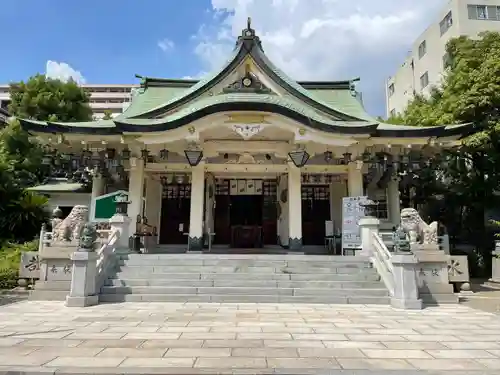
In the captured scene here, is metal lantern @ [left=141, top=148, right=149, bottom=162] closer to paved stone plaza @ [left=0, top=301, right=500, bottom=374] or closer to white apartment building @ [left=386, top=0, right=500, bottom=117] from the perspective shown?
paved stone plaza @ [left=0, top=301, right=500, bottom=374]

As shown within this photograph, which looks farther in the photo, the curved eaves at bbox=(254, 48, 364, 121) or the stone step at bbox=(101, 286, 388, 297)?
the curved eaves at bbox=(254, 48, 364, 121)

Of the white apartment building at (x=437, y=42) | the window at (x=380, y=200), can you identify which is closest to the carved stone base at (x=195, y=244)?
the window at (x=380, y=200)

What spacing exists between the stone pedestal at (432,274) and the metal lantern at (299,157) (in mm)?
4953

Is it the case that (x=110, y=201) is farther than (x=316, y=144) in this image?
No

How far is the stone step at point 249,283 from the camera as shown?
950cm

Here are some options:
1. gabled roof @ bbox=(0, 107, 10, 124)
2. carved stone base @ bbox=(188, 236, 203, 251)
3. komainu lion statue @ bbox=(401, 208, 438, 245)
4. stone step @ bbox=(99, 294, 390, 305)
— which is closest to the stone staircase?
stone step @ bbox=(99, 294, 390, 305)

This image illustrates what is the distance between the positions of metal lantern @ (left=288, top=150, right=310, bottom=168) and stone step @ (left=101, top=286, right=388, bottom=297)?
5254mm

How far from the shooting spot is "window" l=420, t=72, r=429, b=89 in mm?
31575

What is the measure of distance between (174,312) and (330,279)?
440 centimetres

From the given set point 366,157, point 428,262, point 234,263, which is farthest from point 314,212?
point 428,262

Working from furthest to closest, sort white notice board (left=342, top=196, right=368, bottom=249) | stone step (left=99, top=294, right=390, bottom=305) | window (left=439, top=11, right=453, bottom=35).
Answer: window (left=439, top=11, right=453, bottom=35), white notice board (left=342, top=196, right=368, bottom=249), stone step (left=99, top=294, right=390, bottom=305)

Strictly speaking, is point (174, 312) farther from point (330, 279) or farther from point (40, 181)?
point (40, 181)

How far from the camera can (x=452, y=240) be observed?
16.5 metres

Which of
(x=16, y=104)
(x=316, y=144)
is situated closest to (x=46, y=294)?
(x=316, y=144)
